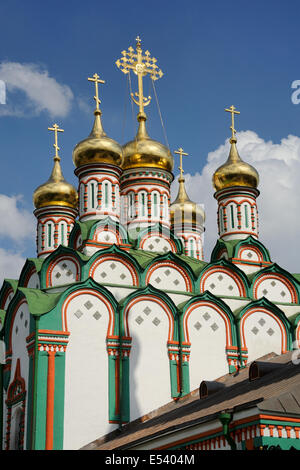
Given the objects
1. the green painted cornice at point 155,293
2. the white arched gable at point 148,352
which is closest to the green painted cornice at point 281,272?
the green painted cornice at point 155,293

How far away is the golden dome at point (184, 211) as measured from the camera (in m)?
22.8

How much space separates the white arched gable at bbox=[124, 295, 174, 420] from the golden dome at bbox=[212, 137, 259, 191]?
5735 millimetres

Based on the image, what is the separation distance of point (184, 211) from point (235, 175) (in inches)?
137

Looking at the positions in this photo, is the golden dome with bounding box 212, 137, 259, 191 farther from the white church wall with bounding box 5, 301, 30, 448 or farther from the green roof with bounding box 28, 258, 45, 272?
the white church wall with bounding box 5, 301, 30, 448

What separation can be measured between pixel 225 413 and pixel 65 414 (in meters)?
5.58

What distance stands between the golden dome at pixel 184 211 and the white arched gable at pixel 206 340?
24.6 ft

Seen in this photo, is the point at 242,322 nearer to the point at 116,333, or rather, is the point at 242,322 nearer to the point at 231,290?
the point at 231,290

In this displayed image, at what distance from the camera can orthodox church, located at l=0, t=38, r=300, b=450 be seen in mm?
13797

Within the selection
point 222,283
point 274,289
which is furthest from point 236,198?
point 222,283

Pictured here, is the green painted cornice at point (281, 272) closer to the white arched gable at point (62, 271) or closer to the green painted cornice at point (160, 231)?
the green painted cornice at point (160, 231)

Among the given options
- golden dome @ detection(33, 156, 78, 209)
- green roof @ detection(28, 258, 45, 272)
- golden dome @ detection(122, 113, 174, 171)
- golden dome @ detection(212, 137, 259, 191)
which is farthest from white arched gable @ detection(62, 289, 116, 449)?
golden dome @ detection(33, 156, 78, 209)

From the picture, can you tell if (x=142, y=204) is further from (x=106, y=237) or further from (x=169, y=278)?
(x=169, y=278)
